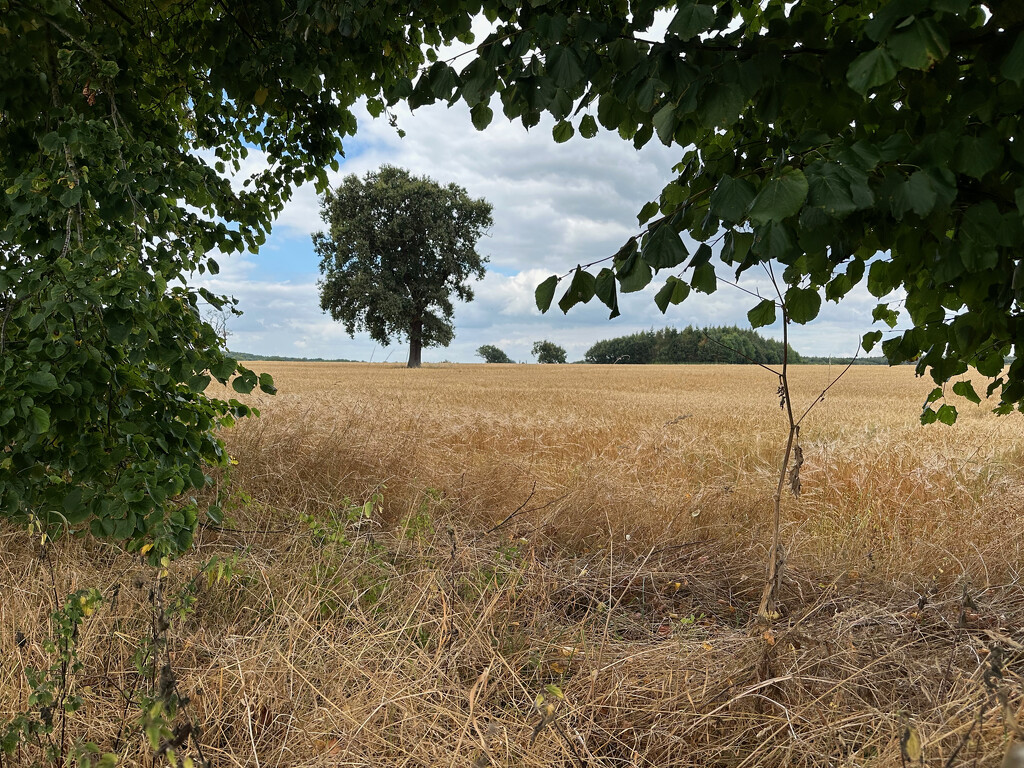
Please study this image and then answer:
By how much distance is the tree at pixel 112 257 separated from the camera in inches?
100

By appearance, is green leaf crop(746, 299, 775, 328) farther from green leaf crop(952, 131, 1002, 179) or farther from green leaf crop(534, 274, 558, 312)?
green leaf crop(534, 274, 558, 312)

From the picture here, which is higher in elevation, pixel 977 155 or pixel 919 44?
pixel 919 44

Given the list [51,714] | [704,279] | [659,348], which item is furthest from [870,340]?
[659,348]

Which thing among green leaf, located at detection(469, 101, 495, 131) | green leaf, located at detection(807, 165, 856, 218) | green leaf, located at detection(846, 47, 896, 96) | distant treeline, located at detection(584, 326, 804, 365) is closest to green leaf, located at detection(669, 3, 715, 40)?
green leaf, located at detection(846, 47, 896, 96)

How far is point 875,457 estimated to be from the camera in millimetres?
5969

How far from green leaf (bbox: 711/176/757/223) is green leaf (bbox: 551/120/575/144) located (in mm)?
1063

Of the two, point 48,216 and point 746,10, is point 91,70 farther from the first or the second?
point 746,10

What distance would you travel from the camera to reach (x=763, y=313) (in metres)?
2.37

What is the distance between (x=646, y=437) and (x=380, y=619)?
4.78 m

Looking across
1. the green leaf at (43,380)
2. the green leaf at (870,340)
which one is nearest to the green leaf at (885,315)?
the green leaf at (870,340)

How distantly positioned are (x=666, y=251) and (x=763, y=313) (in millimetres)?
930

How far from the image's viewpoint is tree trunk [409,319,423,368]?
37325 millimetres

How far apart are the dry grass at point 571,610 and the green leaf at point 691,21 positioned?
179 centimetres

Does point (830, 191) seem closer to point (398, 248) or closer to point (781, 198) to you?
point (781, 198)
